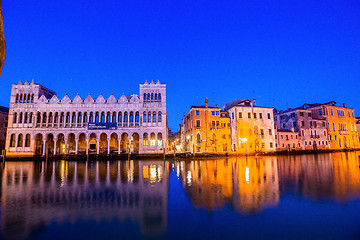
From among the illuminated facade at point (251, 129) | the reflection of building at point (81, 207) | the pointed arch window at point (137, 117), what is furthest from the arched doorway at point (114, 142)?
the reflection of building at point (81, 207)

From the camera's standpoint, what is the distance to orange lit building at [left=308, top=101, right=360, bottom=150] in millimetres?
52281

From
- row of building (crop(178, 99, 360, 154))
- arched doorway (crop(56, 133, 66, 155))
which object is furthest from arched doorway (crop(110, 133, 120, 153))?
row of building (crop(178, 99, 360, 154))

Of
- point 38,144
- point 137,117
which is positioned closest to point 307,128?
point 137,117

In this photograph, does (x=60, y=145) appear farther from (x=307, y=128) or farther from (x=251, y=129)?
(x=307, y=128)

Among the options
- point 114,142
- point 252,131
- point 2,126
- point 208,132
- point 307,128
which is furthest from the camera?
point 307,128

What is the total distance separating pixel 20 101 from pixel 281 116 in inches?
2494

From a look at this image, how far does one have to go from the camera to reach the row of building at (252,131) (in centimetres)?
4162

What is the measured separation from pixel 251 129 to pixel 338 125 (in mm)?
30278

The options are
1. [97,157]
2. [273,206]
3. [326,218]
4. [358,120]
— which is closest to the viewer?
[326,218]

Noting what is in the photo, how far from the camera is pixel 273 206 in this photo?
8477 mm

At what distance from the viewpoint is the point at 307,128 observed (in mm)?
49094

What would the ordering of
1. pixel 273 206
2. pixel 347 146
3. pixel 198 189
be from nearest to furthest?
pixel 273 206
pixel 198 189
pixel 347 146

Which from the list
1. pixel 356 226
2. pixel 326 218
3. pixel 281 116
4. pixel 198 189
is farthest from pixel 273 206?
pixel 281 116

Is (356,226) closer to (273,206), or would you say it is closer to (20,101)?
(273,206)
